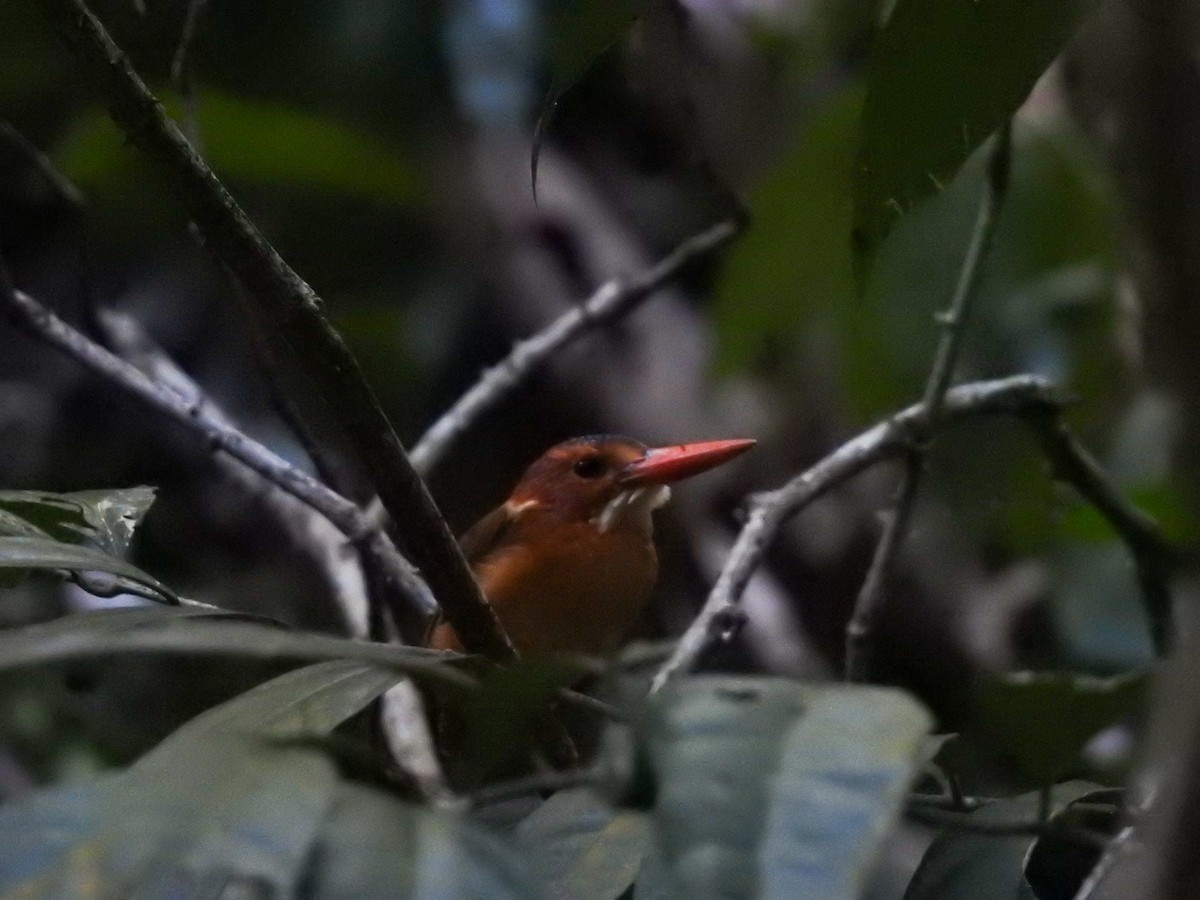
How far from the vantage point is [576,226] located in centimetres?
392

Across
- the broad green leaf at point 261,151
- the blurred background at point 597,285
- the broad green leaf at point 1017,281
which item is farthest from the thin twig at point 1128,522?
the broad green leaf at point 261,151

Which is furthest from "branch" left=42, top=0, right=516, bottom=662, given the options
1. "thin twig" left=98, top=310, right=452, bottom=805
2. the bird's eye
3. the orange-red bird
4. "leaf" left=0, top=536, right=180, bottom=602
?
the bird's eye

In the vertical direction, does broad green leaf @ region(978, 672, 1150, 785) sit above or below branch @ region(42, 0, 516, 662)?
below

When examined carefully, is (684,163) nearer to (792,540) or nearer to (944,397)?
(792,540)

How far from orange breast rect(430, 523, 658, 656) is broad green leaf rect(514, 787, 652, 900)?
137cm

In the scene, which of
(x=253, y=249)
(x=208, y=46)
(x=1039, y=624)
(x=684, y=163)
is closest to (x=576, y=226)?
(x=684, y=163)

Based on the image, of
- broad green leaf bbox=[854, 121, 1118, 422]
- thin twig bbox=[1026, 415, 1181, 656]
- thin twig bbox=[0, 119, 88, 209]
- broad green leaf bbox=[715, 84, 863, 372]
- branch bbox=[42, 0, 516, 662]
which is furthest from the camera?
broad green leaf bbox=[854, 121, 1118, 422]

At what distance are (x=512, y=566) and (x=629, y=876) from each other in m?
1.61

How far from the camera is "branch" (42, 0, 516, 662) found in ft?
3.67

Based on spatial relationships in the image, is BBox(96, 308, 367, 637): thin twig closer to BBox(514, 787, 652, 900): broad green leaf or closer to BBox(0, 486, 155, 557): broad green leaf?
BBox(0, 486, 155, 557): broad green leaf

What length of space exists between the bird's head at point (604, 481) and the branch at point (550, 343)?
0.26m

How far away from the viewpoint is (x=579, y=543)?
264 cm

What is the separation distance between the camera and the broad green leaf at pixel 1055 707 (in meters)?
0.84

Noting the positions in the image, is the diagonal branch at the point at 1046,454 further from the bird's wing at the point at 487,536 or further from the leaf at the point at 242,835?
the leaf at the point at 242,835
